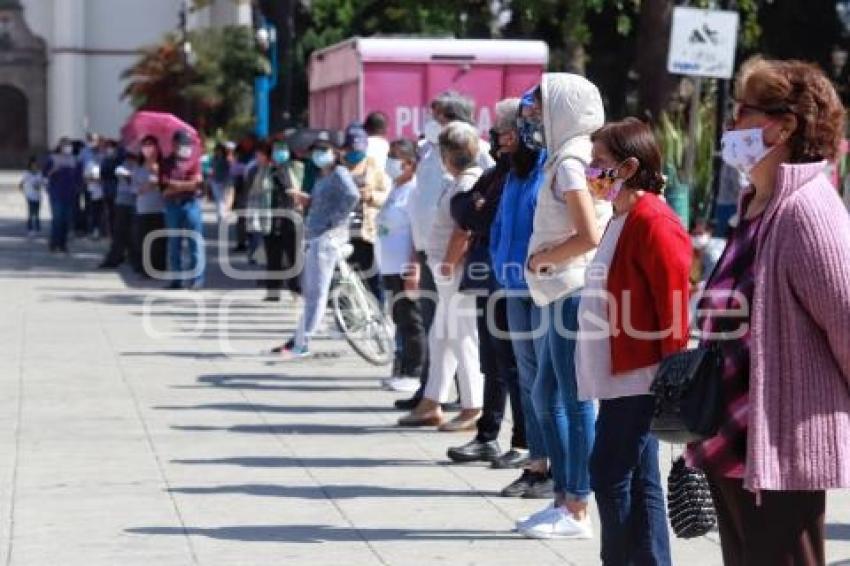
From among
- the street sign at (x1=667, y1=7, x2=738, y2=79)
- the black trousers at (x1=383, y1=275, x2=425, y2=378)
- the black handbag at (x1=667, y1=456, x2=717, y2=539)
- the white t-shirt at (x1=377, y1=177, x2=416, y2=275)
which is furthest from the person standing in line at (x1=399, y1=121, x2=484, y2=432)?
the street sign at (x1=667, y1=7, x2=738, y2=79)

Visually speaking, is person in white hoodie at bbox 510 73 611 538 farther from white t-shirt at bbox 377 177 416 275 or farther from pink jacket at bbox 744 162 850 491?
white t-shirt at bbox 377 177 416 275

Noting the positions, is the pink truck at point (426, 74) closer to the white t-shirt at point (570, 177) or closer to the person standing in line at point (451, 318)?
the person standing in line at point (451, 318)

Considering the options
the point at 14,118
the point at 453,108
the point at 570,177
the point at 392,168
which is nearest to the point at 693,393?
the point at 570,177

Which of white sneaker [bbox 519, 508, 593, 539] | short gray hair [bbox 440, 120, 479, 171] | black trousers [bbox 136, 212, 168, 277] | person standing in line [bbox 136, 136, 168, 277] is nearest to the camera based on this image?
white sneaker [bbox 519, 508, 593, 539]

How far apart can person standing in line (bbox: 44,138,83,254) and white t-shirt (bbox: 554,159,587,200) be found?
2445 cm

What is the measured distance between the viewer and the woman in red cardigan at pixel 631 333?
653 centimetres

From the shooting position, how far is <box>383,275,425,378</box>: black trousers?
44.7 ft

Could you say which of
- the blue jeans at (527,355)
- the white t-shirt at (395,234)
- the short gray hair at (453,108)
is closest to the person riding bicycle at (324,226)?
the white t-shirt at (395,234)

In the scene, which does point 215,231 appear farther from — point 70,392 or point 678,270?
point 678,270

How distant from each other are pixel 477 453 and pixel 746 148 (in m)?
5.72

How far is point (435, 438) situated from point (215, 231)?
94.7ft

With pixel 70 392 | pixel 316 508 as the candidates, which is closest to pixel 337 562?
pixel 316 508

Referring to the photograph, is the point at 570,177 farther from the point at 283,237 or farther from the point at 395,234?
the point at 283,237

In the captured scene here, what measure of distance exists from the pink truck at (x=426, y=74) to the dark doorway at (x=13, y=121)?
6553 cm
